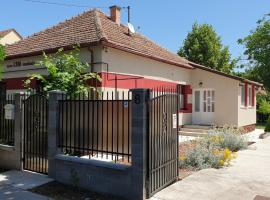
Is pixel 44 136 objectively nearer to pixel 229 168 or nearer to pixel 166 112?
pixel 166 112

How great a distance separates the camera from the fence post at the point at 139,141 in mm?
6414

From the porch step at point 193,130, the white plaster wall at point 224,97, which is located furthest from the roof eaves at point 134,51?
the porch step at point 193,130

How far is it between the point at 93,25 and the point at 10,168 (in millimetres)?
7495

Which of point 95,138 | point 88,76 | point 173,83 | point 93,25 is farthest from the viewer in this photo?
point 173,83

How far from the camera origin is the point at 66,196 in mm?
6930

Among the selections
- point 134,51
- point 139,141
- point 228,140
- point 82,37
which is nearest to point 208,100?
point 134,51

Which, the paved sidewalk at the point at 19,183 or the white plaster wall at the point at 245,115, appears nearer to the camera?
the paved sidewalk at the point at 19,183

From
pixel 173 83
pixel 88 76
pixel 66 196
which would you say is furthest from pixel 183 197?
pixel 173 83

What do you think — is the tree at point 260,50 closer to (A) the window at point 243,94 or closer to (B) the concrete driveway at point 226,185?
(A) the window at point 243,94

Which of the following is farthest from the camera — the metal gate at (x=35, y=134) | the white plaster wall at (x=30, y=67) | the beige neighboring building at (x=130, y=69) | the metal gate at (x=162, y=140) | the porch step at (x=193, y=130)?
the porch step at (x=193, y=130)

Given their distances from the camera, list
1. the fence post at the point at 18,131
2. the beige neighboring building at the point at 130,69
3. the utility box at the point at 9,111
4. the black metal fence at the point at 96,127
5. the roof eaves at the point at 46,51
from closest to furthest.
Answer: the black metal fence at the point at 96,127 → the fence post at the point at 18,131 → the utility box at the point at 9,111 → the roof eaves at the point at 46,51 → the beige neighboring building at the point at 130,69

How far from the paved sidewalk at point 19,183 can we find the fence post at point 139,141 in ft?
6.53

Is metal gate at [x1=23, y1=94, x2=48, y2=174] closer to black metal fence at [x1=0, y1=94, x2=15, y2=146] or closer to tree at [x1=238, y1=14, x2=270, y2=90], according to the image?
black metal fence at [x1=0, y1=94, x2=15, y2=146]

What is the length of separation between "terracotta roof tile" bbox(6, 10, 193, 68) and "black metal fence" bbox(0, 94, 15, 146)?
4200 millimetres
